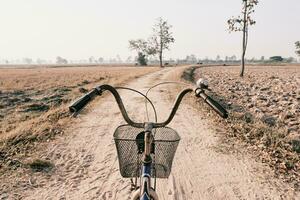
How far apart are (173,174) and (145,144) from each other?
2.88m

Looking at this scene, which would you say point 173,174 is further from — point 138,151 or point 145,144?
point 145,144

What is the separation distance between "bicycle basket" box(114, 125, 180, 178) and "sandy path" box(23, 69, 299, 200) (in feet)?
4.56

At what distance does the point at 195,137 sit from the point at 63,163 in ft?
11.6

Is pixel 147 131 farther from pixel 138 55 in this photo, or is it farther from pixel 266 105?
pixel 138 55

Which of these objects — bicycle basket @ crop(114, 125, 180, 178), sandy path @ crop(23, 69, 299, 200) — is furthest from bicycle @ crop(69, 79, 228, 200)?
sandy path @ crop(23, 69, 299, 200)

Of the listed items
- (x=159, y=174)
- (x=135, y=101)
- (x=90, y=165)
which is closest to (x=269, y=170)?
(x=159, y=174)

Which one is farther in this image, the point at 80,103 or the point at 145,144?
Answer: the point at 145,144

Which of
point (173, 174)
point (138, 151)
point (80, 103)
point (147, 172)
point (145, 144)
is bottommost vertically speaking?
point (173, 174)

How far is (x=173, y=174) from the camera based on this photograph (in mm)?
5043

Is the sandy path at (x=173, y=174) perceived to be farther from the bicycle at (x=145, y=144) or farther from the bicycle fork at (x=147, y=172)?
the bicycle fork at (x=147, y=172)

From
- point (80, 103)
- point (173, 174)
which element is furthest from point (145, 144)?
point (173, 174)

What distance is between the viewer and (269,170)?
5188 mm

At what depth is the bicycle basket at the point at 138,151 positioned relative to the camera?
2.76 m

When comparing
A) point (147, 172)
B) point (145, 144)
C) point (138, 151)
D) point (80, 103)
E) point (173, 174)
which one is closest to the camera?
point (80, 103)
